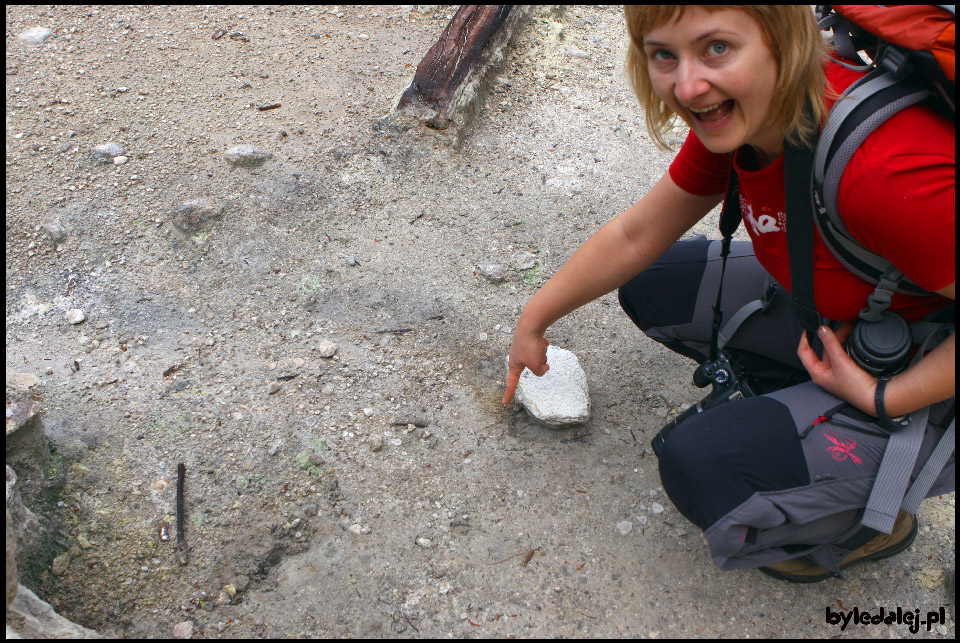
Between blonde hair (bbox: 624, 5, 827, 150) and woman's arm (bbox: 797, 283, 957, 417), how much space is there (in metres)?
0.43

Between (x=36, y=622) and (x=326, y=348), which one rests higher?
(x=36, y=622)

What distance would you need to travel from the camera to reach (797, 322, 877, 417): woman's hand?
1.62 m

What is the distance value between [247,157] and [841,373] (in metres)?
2.67

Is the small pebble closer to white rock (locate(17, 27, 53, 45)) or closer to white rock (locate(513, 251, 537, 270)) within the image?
white rock (locate(513, 251, 537, 270))

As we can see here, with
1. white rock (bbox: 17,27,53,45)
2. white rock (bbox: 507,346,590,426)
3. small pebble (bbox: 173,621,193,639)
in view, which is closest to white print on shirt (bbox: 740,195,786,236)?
white rock (bbox: 507,346,590,426)

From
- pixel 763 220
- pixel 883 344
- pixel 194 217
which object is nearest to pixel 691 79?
pixel 763 220

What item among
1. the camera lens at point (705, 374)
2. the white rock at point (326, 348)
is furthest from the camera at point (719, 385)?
the white rock at point (326, 348)

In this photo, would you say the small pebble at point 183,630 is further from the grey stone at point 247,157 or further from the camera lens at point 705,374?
the grey stone at point 247,157

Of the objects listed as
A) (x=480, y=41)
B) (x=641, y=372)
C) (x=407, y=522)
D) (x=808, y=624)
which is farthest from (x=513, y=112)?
(x=808, y=624)

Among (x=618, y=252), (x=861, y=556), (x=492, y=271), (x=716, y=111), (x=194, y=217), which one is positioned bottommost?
(x=194, y=217)

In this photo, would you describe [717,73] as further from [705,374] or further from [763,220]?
[705,374]

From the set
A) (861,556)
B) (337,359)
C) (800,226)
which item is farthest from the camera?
(337,359)

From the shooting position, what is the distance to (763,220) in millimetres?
1708

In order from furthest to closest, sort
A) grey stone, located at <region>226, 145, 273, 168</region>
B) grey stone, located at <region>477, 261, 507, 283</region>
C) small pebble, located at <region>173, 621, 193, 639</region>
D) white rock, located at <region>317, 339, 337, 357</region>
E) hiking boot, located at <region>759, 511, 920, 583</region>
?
1. grey stone, located at <region>226, 145, 273, 168</region>
2. grey stone, located at <region>477, 261, 507, 283</region>
3. white rock, located at <region>317, 339, 337, 357</region>
4. hiking boot, located at <region>759, 511, 920, 583</region>
5. small pebble, located at <region>173, 621, 193, 639</region>
